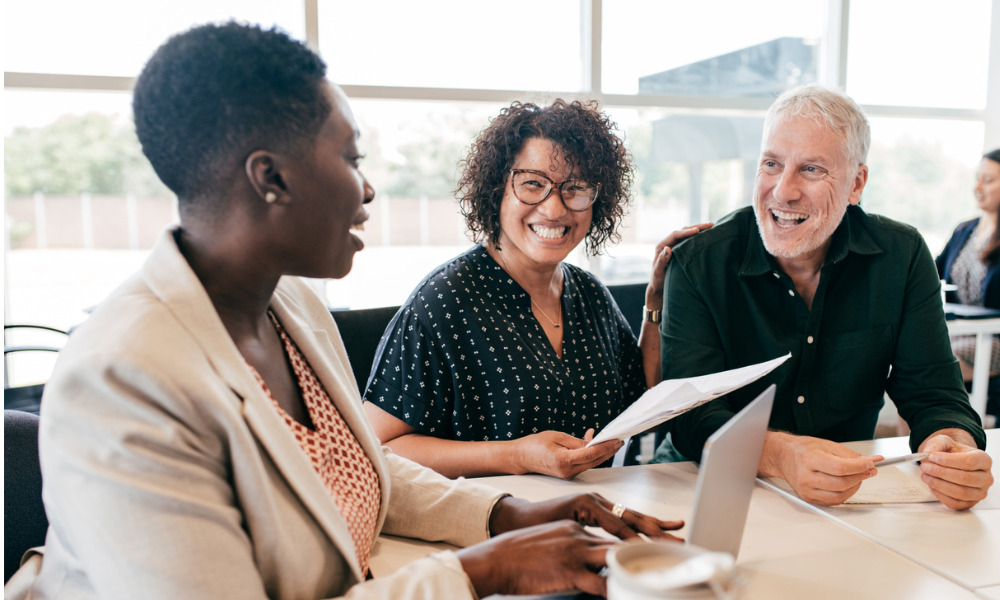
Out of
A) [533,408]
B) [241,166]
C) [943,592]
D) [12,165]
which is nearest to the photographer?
[241,166]

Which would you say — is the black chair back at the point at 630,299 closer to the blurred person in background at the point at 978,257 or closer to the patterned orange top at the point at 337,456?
the patterned orange top at the point at 337,456

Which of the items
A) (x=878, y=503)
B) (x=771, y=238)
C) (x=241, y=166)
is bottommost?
(x=878, y=503)

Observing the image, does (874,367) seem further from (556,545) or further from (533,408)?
(556,545)

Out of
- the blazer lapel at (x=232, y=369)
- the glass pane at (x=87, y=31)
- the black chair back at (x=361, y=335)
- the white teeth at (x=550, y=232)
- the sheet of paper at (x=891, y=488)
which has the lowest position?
the sheet of paper at (x=891, y=488)

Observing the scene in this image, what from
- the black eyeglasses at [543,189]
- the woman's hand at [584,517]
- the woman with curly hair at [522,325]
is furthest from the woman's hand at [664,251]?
the woman's hand at [584,517]

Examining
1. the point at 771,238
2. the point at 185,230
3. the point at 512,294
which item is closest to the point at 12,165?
the point at 512,294

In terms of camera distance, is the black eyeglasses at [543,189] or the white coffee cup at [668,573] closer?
the white coffee cup at [668,573]

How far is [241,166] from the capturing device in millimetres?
853

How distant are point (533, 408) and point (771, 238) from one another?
29.6 inches

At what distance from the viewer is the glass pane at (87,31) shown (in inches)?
118

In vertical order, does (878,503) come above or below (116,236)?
below

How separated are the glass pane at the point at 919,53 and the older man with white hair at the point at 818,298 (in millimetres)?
3341

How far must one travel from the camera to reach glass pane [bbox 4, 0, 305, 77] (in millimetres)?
2986

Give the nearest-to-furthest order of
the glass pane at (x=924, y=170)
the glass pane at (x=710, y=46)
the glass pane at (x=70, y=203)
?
the glass pane at (x=70, y=203) < the glass pane at (x=710, y=46) < the glass pane at (x=924, y=170)
